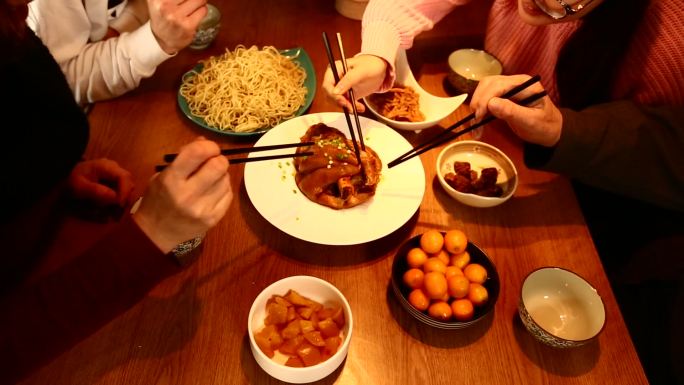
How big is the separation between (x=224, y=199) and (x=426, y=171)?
0.94 m

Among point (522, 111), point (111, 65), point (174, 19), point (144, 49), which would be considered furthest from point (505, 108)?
point (111, 65)

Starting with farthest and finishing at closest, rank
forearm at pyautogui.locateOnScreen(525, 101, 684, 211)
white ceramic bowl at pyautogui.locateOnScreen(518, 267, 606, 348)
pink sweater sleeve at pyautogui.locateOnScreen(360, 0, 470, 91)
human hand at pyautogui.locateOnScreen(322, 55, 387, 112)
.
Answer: pink sweater sleeve at pyautogui.locateOnScreen(360, 0, 470, 91) → human hand at pyautogui.locateOnScreen(322, 55, 387, 112) → forearm at pyautogui.locateOnScreen(525, 101, 684, 211) → white ceramic bowl at pyautogui.locateOnScreen(518, 267, 606, 348)

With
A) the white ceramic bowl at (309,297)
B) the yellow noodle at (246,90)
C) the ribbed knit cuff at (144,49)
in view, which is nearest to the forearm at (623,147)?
the white ceramic bowl at (309,297)

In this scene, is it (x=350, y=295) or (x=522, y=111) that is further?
(x=522, y=111)

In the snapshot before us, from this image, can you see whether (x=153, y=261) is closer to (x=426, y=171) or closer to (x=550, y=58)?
(x=426, y=171)

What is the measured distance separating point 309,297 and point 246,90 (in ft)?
3.61

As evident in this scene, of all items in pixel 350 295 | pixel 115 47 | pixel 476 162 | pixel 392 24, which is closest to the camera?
pixel 350 295

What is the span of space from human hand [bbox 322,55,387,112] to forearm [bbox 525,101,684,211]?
28.0 inches

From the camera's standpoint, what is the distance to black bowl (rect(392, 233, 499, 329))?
4.50 feet

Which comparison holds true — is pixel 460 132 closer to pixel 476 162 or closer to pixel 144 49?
pixel 476 162

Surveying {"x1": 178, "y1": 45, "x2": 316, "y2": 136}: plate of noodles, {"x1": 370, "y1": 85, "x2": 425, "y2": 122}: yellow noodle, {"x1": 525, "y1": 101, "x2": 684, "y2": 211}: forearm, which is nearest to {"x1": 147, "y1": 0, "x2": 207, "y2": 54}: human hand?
{"x1": 178, "y1": 45, "x2": 316, "y2": 136}: plate of noodles

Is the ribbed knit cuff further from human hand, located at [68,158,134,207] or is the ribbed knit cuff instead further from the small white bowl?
the small white bowl

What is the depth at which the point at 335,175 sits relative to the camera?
1.69 meters

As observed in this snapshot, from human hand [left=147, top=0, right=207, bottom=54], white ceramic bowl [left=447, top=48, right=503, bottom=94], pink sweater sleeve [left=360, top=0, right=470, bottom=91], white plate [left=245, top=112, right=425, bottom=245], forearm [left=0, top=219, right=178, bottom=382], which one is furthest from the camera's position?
white ceramic bowl [left=447, top=48, right=503, bottom=94]
